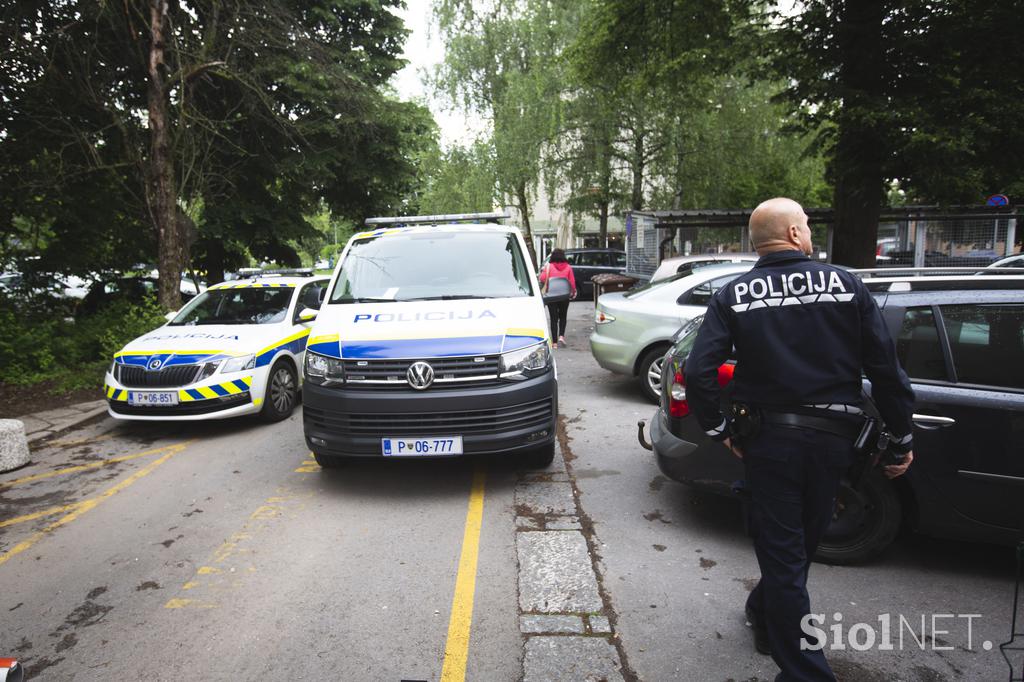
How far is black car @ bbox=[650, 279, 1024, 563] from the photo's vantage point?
10.9ft

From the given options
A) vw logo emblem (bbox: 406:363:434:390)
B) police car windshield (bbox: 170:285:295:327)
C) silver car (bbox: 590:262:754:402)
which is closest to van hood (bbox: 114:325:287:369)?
police car windshield (bbox: 170:285:295:327)

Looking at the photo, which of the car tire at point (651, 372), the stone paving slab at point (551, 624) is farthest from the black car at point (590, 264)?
the stone paving slab at point (551, 624)

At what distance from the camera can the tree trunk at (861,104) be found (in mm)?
9705

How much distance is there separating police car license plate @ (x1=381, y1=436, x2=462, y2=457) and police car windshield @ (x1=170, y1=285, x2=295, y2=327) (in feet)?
12.5

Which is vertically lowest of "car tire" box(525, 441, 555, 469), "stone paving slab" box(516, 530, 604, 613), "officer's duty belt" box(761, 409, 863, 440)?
"stone paving slab" box(516, 530, 604, 613)

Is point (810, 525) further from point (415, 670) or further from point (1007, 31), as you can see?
point (1007, 31)

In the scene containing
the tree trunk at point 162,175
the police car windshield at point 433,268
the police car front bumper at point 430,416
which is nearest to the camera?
the police car front bumper at point 430,416

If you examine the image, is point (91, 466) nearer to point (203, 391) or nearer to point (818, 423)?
point (203, 391)

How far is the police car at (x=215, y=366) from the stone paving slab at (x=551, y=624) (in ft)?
13.5

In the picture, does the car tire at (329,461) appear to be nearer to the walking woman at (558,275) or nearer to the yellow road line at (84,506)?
the yellow road line at (84,506)

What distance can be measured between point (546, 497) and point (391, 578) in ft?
4.99

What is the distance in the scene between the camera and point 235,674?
2852 millimetres

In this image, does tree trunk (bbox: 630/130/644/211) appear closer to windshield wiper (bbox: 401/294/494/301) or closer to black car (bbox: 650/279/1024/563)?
windshield wiper (bbox: 401/294/494/301)

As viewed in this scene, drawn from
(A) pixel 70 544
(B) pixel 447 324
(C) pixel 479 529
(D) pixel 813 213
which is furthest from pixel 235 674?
(D) pixel 813 213
